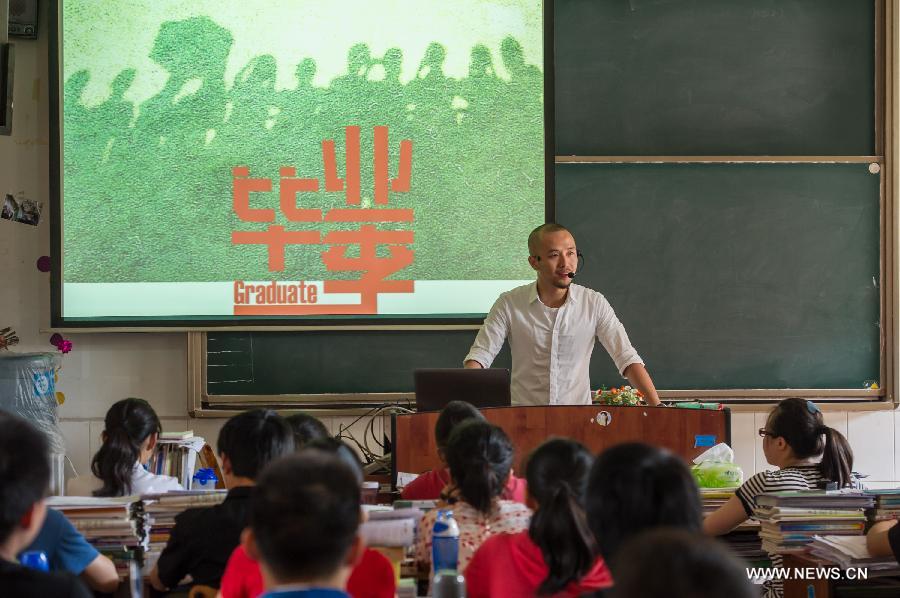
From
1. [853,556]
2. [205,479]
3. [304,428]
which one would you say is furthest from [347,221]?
[853,556]

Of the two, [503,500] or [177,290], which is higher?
[177,290]

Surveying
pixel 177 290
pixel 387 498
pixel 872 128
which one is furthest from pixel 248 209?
pixel 872 128

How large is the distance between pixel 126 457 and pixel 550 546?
1766 millimetres

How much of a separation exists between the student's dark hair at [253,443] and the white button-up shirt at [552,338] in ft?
7.77

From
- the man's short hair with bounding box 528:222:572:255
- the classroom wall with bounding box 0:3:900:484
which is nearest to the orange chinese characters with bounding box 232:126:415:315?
the classroom wall with bounding box 0:3:900:484

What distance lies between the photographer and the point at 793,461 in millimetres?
3199

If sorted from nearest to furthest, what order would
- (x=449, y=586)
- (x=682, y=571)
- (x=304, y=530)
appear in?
(x=682, y=571) → (x=304, y=530) → (x=449, y=586)

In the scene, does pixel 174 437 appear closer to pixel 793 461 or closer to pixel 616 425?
pixel 616 425

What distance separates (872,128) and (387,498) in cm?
360

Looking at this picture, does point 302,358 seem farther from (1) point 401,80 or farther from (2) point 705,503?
Answer: (2) point 705,503

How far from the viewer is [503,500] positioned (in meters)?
2.70

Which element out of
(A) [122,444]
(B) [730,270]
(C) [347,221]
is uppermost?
(C) [347,221]

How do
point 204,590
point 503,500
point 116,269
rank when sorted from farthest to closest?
point 116,269
point 503,500
point 204,590

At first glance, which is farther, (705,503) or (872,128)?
(872,128)
